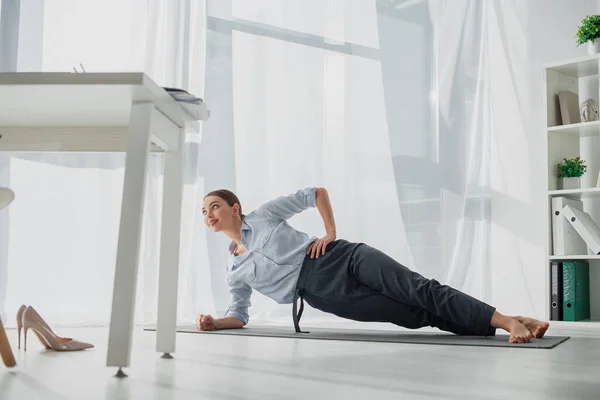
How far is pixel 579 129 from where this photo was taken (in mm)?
3629

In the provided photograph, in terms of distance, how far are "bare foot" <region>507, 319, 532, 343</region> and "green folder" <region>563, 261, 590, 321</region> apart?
134 centimetres

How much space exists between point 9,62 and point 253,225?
125 centimetres

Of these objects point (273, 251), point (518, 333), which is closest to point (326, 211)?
A: point (273, 251)

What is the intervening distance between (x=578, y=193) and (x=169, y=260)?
254 centimetres

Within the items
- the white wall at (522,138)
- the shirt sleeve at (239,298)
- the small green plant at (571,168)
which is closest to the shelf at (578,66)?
the white wall at (522,138)

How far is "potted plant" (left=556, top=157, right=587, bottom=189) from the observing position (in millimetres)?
3621

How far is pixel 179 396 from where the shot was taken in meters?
1.16

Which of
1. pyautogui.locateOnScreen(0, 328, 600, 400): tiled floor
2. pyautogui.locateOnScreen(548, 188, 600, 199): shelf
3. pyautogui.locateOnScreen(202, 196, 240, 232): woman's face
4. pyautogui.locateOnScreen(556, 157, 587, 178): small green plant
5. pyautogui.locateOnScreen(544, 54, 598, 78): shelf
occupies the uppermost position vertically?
pyautogui.locateOnScreen(544, 54, 598, 78): shelf

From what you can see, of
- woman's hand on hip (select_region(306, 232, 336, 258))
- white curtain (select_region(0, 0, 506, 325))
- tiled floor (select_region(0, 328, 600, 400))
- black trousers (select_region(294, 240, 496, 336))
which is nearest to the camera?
tiled floor (select_region(0, 328, 600, 400))

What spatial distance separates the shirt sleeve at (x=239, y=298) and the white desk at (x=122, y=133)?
102cm

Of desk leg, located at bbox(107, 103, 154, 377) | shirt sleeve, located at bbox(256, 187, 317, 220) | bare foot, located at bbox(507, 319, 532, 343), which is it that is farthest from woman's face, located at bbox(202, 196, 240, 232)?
desk leg, located at bbox(107, 103, 154, 377)

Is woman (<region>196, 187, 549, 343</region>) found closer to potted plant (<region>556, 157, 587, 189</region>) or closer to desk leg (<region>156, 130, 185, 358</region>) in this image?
desk leg (<region>156, 130, 185, 358</region>)

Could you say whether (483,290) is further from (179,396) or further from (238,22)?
(179,396)

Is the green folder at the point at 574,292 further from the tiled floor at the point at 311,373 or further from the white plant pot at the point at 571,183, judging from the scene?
the tiled floor at the point at 311,373
